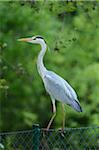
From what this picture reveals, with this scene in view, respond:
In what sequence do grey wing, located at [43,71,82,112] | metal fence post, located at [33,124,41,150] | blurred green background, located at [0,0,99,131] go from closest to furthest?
1. metal fence post, located at [33,124,41,150]
2. grey wing, located at [43,71,82,112]
3. blurred green background, located at [0,0,99,131]

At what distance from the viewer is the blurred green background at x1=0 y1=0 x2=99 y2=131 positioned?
41.2 ft

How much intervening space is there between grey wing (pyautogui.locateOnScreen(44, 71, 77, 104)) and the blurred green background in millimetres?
5300

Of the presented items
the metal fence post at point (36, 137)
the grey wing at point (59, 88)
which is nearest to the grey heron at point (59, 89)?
the grey wing at point (59, 88)

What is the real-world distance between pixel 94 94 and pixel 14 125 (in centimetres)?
189

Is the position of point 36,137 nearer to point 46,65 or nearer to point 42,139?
point 42,139

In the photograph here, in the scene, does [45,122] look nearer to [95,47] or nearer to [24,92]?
[24,92]

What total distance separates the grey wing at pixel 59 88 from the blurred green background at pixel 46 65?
530 centimetres

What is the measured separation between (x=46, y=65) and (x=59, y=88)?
680cm

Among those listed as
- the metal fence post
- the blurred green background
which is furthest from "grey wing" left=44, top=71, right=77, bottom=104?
the blurred green background

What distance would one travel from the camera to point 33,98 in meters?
13.9

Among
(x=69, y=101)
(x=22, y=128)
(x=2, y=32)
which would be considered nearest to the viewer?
(x=69, y=101)

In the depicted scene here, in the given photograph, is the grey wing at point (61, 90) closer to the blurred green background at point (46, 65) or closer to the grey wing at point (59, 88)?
the grey wing at point (59, 88)

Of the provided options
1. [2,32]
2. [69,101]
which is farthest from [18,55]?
[69,101]

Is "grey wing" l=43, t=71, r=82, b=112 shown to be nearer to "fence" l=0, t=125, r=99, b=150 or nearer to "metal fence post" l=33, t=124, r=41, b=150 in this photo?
"fence" l=0, t=125, r=99, b=150
